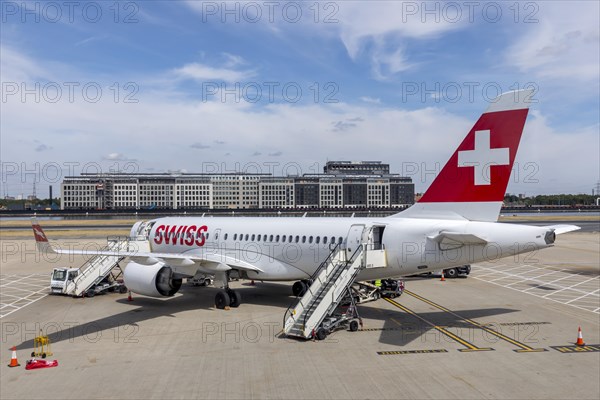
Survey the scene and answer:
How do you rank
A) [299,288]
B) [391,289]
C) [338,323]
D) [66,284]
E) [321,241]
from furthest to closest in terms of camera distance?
[66,284] → [299,288] → [391,289] → [321,241] → [338,323]

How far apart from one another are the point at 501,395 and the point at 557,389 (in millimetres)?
1903

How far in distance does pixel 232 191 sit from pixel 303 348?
6533 inches

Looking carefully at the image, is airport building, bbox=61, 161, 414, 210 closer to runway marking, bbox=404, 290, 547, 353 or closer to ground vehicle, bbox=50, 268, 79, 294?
ground vehicle, bbox=50, 268, 79, 294

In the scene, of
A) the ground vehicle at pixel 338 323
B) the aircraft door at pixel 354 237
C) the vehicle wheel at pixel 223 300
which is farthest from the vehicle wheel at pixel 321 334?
the vehicle wheel at pixel 223 300

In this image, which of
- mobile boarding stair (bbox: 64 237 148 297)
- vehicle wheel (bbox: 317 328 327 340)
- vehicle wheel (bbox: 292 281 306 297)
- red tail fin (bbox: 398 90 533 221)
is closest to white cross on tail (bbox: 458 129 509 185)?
red tail fin (bbox: 398 90 533 221)

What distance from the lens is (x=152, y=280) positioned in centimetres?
2584

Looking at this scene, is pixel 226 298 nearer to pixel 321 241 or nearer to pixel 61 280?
pixel 321 241

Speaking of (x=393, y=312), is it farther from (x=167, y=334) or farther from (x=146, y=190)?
(x=146, y=190)

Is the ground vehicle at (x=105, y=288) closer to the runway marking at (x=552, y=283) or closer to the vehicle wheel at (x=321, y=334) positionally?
the vehicle wheel at (x=321, y=334)

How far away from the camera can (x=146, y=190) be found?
182m

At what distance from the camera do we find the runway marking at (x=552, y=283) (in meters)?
28.2

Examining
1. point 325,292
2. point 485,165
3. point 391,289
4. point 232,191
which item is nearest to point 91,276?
point 325,292

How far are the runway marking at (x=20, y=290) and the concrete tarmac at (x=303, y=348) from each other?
Result: 0.59 feet

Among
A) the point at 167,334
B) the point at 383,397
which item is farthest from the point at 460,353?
the point at 167,334
